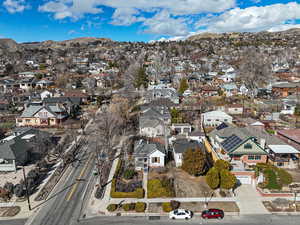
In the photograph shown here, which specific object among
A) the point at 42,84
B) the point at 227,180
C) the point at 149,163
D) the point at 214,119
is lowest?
the point at 149,163

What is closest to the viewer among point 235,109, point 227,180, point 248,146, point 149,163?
point 227,180

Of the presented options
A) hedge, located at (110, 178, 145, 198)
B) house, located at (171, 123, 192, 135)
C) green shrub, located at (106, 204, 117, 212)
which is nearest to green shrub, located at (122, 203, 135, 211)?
green shrub, located at (106, 204, 117, 212)

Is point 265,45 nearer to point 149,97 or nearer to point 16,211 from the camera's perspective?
point 149,97

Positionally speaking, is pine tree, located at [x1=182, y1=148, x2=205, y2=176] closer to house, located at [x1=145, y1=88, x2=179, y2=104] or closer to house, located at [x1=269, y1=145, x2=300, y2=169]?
house, located at [x1=269, y1=145, x2=300, y2=169]

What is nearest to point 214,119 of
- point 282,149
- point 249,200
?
point 282,149

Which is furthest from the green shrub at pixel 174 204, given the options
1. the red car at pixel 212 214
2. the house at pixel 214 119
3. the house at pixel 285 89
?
the house at pixel 285 89

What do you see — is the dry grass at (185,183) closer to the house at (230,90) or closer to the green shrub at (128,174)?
the green shrub at (128,174)

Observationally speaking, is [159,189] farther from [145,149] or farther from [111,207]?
Result: [145,149]
